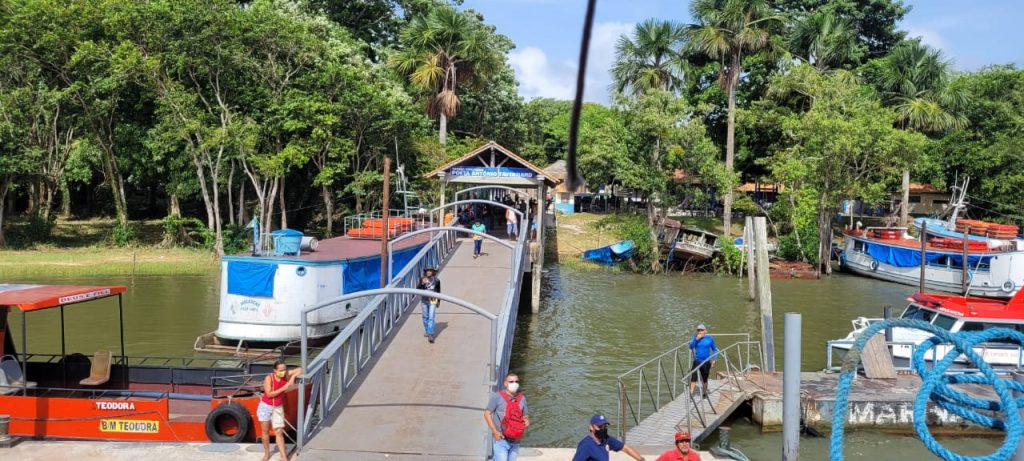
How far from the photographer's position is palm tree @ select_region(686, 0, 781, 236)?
4731 cm

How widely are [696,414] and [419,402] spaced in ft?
20.2

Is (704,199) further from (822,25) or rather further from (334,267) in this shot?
(334,267)

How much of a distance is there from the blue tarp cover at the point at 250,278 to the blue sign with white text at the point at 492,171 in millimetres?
12838

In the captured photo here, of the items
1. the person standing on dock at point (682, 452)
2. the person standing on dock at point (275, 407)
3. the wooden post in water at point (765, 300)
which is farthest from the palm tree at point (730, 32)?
the person standing on dock at point (682, 452)

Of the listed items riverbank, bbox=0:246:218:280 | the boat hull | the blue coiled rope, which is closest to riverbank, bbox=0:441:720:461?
the blue coiled rope

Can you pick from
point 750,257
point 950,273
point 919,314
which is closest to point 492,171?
point 750,257

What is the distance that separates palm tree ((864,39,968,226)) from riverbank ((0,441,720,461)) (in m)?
44.7

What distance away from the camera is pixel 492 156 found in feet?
110

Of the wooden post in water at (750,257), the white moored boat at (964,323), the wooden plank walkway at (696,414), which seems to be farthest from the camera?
the wooden post in water at (750,257)

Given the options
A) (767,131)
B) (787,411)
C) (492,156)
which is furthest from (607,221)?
(787,411)

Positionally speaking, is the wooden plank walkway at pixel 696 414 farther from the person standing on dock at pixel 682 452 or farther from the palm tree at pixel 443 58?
the palm tree at pixel 443 58

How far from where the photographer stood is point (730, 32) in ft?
157

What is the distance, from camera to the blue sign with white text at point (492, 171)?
1297 inches

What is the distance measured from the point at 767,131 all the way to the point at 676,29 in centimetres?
909
